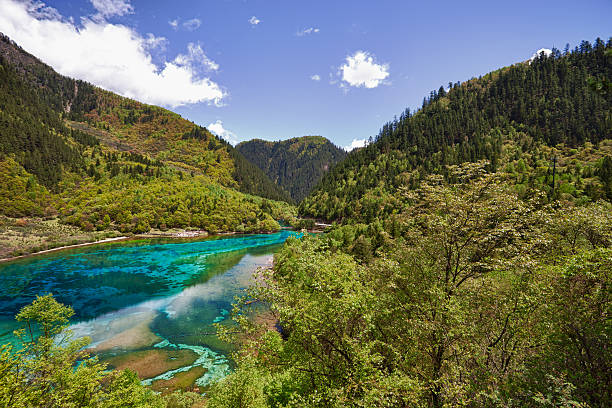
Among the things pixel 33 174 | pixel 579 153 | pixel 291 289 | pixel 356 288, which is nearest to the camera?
pixel 356 288

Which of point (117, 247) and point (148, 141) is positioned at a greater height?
point (148, 141)

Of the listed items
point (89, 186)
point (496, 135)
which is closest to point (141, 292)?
point (89, 186)

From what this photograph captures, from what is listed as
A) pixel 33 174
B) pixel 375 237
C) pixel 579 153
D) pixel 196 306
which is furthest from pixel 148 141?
pixel 579 153

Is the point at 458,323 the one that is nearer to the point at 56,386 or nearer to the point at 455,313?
the point at 455,313

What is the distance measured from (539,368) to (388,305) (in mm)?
5740

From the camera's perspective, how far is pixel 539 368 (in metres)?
7.70

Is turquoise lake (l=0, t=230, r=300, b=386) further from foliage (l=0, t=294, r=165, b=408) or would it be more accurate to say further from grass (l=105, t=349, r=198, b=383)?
foliage (l=0, t=294, r=165, b=408)

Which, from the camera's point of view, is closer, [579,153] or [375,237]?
[375,237]

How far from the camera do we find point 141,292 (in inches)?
1796

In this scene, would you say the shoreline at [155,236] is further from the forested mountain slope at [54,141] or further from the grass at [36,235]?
the forested mountain slope at [54,141]

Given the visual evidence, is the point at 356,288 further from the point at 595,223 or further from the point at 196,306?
the point at 196,306

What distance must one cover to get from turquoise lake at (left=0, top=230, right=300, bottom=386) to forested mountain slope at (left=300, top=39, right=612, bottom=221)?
6036cm

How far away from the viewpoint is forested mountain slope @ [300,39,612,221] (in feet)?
289

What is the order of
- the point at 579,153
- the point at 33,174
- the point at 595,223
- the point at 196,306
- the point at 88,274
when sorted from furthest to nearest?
the point at 33,174 < the point at 579,153 < the point at 88,274 < the point at 196,306 < the point at 595,223
